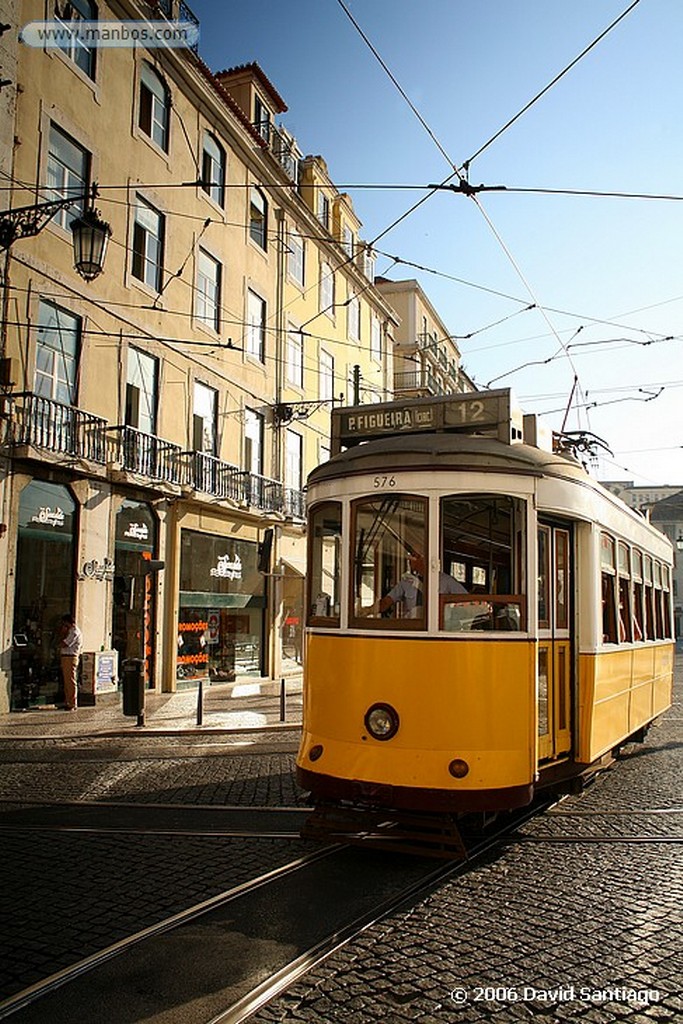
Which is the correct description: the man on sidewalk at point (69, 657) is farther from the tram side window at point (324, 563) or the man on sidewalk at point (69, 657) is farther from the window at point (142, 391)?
the tram side window at point (324, 563)

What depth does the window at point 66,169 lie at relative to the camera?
55.1 ft

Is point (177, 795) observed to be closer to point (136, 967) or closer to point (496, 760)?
point (496, 760)

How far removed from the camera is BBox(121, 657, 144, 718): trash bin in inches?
573

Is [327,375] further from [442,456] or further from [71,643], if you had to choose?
[442,456]

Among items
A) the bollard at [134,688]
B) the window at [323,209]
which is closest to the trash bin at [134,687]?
the bollard at [134,688]

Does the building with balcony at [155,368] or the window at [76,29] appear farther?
the window at [76,29]

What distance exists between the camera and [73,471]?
16.6m

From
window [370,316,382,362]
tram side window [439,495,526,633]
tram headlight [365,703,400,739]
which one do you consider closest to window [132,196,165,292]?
tram side window [439,495,526,633]

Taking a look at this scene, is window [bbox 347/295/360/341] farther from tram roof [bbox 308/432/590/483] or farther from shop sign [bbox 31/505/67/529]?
tram roof [bbox 308/432/590/483]

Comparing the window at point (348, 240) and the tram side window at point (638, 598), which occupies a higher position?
the window at point (348, 240)

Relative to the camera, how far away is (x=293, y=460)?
27.7 m

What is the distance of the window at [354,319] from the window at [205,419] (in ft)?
38.0

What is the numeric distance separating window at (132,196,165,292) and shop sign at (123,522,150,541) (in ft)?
17.6

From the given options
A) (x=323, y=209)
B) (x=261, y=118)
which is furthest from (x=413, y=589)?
(x=323, y=209)
